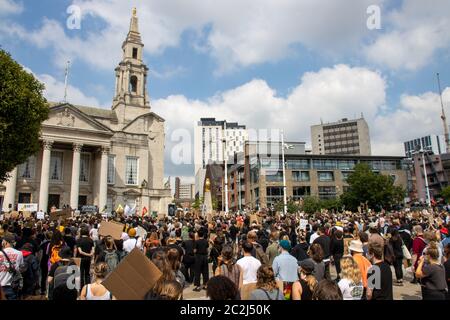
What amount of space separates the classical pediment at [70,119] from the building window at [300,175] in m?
42.3

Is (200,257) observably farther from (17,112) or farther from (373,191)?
(373,191)

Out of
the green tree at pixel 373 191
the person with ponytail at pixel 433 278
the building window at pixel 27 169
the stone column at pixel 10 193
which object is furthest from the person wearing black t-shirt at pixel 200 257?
the green tree at pixel 373 191

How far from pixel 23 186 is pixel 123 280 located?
50.5 m

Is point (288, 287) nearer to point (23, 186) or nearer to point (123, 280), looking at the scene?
point (123, 280)

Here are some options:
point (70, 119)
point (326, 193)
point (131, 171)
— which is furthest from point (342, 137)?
point (70, 119)

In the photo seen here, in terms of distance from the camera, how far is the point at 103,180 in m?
51.4

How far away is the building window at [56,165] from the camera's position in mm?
51531

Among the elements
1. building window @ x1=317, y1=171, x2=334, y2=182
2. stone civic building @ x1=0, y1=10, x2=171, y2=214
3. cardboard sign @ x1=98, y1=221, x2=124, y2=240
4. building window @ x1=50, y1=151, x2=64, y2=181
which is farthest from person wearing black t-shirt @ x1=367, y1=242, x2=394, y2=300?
building window @ x1=317, y1=171, x2=334, y2=182

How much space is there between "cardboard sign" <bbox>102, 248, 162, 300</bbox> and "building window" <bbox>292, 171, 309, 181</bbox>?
2827 inches

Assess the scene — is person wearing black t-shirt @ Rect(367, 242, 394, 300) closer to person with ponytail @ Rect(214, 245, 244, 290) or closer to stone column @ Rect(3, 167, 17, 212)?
person with ponytail @ Rect(214, 245, 244, 290)

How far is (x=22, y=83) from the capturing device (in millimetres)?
23688

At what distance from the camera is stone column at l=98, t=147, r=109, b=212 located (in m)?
50.7

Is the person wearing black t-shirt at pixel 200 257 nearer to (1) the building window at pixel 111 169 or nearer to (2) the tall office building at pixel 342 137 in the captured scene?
(1) the building window at pixel 111 169

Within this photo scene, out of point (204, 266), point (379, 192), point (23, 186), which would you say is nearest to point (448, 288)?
point (204, 266)
